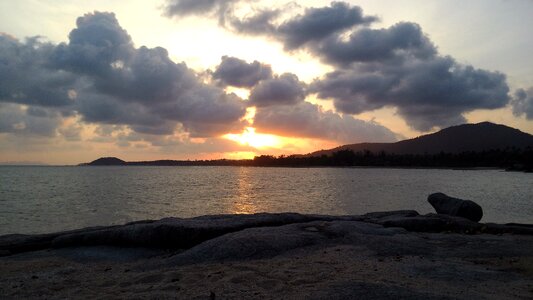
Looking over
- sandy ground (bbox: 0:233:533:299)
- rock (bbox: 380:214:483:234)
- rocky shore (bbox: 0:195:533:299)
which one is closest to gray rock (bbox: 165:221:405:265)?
rocky shore (bbox: 0:195:533:299)

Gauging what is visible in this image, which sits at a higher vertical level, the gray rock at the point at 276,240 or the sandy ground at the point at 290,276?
the gray rock at the point at 276,240

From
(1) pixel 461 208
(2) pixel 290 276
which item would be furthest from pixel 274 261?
(1) pixel 461 208

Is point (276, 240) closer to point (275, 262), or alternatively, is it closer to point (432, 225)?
point (275, 262)

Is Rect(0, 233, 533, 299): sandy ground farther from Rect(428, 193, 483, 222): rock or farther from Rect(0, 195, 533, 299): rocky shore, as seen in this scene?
Rect(428, 193, 483, 222): rock

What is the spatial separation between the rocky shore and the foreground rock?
4 centimetres

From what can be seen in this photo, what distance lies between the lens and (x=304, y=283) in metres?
11.5

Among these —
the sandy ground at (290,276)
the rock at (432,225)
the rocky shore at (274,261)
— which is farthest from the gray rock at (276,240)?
the rock at (432,225)

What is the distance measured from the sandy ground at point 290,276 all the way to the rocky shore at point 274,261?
0.03 meters

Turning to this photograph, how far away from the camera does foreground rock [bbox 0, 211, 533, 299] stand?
11.0m

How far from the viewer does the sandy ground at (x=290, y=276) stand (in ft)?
34.9

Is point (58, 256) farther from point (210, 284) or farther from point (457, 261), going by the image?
point (457, 261)

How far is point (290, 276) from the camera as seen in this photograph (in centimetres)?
1230

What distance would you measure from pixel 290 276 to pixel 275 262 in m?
2.02

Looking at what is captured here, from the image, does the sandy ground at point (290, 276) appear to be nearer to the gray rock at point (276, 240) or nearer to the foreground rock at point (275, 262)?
the foreground rock at point (275, 262)
